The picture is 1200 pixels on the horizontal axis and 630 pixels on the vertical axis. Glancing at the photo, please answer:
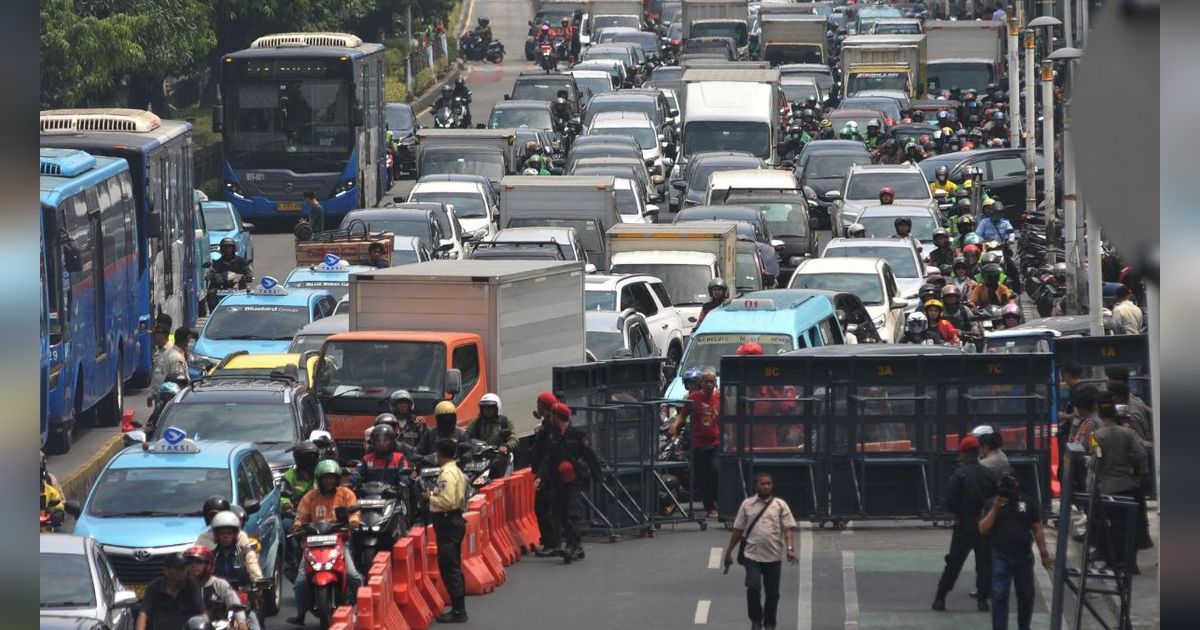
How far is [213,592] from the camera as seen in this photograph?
1178 centimetres

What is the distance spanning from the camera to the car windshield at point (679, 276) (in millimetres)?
28656

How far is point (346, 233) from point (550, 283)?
10.0 m

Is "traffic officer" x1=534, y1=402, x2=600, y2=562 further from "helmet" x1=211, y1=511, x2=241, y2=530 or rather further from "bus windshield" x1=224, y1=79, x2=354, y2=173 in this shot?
"bus windshield" x1=224, y1=79, x2=354, y2=173

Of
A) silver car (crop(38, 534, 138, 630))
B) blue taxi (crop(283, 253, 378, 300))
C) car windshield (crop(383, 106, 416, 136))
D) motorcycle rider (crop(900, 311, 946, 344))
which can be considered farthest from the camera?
car windshield (crop(383, 106, 416, 136))

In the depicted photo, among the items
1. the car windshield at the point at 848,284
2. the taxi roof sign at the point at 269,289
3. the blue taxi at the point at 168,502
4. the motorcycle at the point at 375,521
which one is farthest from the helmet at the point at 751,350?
the taxi roof sign at the point at 269,289

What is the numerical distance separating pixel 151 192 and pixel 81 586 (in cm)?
1581

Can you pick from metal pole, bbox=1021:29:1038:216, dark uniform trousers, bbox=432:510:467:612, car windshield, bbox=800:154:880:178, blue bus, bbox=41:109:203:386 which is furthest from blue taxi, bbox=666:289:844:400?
car windshield, bbox=800:154:880:178

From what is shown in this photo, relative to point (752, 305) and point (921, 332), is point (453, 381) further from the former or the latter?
point (921, 332)

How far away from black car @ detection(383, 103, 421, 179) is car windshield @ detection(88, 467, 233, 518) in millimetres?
35367

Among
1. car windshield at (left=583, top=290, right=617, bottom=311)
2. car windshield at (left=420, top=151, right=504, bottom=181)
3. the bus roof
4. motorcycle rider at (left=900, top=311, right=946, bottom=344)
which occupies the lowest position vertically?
motorcycle rider at (left=900, top=311, right=946, bottom=344)

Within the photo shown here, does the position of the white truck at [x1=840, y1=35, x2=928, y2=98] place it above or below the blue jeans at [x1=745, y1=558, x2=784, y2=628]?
above

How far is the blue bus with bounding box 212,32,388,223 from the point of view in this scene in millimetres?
39312

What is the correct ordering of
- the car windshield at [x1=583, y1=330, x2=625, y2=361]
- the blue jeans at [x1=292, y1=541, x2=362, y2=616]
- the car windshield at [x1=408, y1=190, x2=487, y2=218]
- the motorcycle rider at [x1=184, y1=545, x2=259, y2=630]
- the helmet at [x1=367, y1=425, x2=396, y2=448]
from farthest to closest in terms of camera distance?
the car windshield at [x1=408, y1=190, x2=487, y2=218], the car windshield at [x1=583, y1=330, x2=625, y2=361], the helmet at [x1=367, y1=425, x2=396, y2=448], the blue jeans at [x1=292, y1=541, x2=362, y2=616], the motorcycle rider at [x1=184, y1=545, x2=259, y2=630]

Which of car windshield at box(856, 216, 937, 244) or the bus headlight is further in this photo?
the bus headlight
